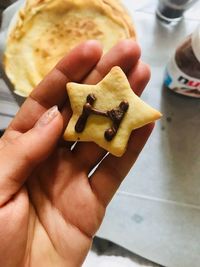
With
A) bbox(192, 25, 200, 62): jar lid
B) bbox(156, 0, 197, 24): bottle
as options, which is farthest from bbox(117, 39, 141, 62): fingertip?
bbox(156, 0, 197, 24): bottle

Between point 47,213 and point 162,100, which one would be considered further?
point 162,100

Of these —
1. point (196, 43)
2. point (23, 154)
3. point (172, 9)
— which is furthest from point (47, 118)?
point (172, 9)

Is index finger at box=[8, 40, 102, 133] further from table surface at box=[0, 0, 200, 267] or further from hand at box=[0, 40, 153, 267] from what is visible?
table surface at box=[0, 0, 200, 267]

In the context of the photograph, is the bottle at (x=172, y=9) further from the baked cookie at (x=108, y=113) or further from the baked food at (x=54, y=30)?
the baked cookie at (x=108, y=113)

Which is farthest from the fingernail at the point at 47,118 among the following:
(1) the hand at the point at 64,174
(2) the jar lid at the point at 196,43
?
(2) the jar lid at the point at 196,43

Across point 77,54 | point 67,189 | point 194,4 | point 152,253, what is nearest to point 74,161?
point 67,189

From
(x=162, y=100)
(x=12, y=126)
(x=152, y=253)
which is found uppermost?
(x=12, y=126)

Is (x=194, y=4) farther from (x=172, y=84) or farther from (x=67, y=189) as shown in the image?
(x=67, y=189)
